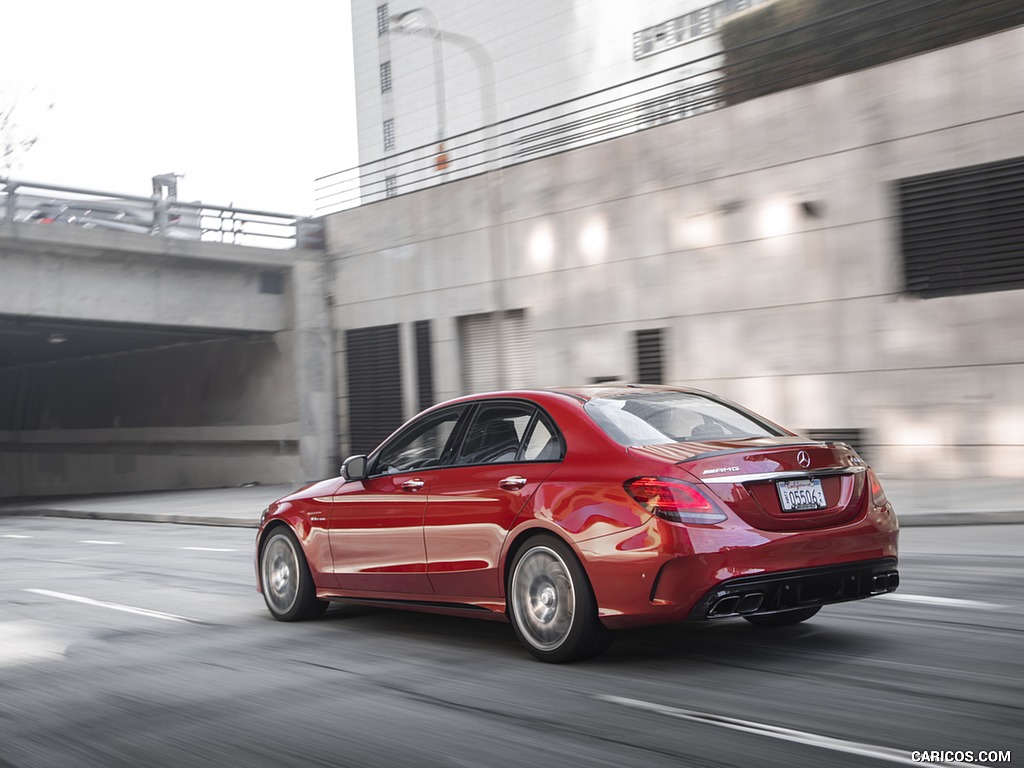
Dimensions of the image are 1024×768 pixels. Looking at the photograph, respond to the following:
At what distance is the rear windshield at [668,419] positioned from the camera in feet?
20.5

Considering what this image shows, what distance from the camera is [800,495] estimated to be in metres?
5.88

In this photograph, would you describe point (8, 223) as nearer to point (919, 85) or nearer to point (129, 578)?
point (129, 578)

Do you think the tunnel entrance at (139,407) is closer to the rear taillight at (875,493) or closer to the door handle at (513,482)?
the door handle at (513,482)

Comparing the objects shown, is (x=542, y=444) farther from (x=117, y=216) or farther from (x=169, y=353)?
(x=169, y=353)

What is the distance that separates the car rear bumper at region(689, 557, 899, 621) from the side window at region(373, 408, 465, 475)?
84.6 inches

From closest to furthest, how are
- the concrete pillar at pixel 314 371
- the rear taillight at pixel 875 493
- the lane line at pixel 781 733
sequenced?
the lane line at pixel 781 733 → the rear taillight at pixel 875 493 → the concrete pillar at pixel 314 371

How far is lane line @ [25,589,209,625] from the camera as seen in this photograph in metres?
8.86

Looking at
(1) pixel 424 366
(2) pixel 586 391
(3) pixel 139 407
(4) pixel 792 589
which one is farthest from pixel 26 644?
(3) pixel 139 407

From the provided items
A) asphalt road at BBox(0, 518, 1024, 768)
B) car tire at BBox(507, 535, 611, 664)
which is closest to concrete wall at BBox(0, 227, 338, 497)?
asphalt road at BBox(0, 518, 1024, 768)

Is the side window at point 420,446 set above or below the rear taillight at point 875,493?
above

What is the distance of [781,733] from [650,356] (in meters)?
17.4

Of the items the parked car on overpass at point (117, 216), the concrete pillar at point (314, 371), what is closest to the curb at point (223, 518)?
the concrete pillar at point (314, 371)

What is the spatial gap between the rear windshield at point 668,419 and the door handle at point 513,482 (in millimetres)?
515

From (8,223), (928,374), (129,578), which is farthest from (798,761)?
(8,223)
